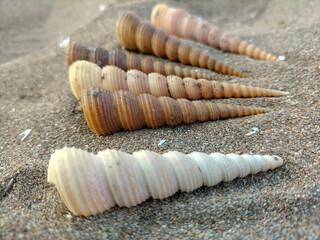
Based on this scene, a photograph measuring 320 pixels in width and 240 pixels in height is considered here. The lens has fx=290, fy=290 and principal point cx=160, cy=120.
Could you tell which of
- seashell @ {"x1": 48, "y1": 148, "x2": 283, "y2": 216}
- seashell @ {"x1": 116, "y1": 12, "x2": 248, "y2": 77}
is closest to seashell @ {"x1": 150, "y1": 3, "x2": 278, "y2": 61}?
seashell @ {"x1": 116, "y1": 12, "x2": 248, "y2": 77}

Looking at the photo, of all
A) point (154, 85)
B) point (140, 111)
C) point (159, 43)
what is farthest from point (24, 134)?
point (159, 43)

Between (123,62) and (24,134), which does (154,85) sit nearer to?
(123,62)

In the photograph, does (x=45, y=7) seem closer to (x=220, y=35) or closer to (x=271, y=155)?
(x=220, y=35)

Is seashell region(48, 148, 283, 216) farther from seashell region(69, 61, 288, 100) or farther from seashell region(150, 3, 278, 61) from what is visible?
seashell region(150, 3, 278, 61)

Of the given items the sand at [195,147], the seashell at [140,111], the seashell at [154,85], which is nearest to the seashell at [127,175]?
the sand at [195,147]

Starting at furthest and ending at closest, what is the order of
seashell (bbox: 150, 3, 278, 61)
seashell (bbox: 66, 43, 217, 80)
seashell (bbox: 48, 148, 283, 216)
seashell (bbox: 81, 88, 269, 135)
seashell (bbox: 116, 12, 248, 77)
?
1. seashell (bbox: 150, 3, 278, 61)
2. seashell (bbox: 116, 12, 248, 77)
3. seashell (bbox: 66, 43, 217, 80)
4. seashell (bbox: 81, 88, 269, 135)
5. seashell (bbox: 48, 148, 283, 216)

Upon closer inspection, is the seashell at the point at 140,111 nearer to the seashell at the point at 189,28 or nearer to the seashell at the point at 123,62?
the seashell at the point at 123,62
